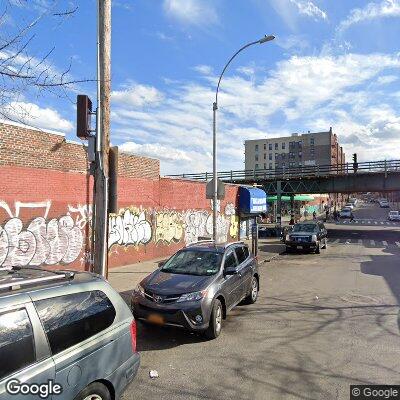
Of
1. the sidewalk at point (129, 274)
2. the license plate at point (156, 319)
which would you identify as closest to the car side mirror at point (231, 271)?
the license plate at point (156, 319)

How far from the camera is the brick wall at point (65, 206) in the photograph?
1053cm

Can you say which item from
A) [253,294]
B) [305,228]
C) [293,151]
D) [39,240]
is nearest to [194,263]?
[253,294]

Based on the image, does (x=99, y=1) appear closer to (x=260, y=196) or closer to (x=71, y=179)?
(x=71, y=179)

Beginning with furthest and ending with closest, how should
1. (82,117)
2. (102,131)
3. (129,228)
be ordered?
(129,228) < (102,131) < (82,117)

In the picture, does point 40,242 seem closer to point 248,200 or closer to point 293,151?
point 248,200

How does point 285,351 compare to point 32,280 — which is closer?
point 32,280

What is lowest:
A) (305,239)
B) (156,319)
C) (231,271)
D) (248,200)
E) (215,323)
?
(215,323)

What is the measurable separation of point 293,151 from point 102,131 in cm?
11550

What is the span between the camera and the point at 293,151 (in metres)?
118

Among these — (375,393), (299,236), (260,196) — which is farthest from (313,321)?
(260,196)

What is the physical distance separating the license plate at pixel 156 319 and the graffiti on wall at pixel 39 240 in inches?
208

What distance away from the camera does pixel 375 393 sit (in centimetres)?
502

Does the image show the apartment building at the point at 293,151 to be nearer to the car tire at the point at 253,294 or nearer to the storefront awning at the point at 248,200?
the storefront awning at the point at 248,200

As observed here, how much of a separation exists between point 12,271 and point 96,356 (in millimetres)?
1297
